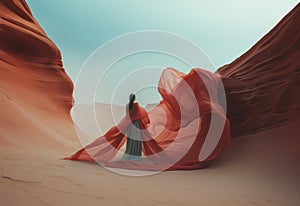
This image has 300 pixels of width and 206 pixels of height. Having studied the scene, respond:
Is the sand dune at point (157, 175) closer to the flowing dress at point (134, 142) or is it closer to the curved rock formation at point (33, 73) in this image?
the curved rock formation at point (33, 73)

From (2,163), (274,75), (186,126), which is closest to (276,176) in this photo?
(186,126)

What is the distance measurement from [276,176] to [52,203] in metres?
2.95

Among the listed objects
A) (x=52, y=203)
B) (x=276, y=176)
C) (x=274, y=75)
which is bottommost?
(x=276, y=176)

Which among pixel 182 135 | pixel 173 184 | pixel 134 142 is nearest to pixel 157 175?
pixel 173 184

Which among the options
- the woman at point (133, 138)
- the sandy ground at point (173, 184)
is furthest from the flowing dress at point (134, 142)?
the sandy ground at point (173, 184)

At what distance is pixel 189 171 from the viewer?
3.85 meters

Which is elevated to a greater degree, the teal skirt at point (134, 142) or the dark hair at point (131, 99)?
the dark hair at point (131, 99)

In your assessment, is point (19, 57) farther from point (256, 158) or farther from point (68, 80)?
point (256, 158)

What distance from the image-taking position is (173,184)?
2.77 m

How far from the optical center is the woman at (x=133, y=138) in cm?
427

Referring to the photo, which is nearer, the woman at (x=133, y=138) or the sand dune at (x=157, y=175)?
the sand dune at (x=157, y=175)

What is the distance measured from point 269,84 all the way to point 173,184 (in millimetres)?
3551


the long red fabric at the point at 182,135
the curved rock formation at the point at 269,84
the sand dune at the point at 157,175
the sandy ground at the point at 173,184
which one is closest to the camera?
the sandy ground at the point at 173,184

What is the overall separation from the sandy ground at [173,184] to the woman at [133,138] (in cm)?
95
